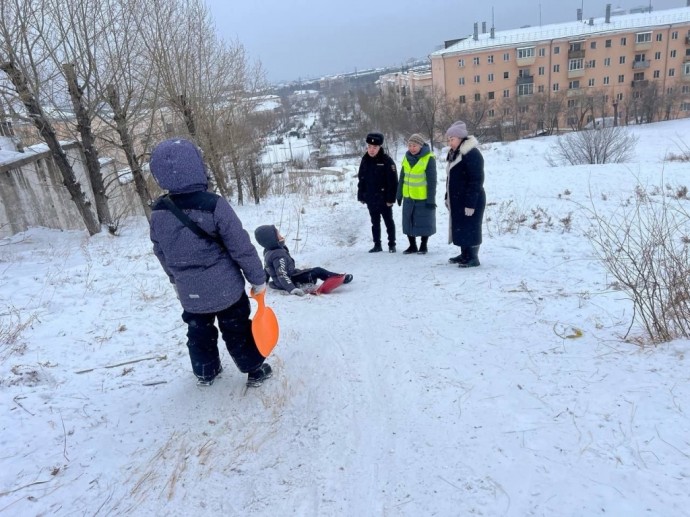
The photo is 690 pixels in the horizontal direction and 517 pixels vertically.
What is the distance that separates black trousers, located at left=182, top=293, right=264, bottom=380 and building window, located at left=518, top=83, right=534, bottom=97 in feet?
197

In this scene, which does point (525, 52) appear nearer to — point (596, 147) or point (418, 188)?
point (596, 147)

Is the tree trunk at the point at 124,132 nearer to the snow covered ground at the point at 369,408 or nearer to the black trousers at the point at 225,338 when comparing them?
the snow covered ground at the point at 369,408

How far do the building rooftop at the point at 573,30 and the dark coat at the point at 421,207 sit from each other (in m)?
55.8

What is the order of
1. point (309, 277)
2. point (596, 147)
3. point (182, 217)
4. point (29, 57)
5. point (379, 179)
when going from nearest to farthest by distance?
point (182, 217), point (309, 277), point (379, 179), point (29, 57), point (596, 147)

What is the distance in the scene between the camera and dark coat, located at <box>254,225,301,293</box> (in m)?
5.87

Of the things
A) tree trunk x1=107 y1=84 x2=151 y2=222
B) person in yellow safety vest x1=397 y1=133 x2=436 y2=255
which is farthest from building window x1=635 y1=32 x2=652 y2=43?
person in yellow safety vest x1=397 y1=133 x2=436 y2=255

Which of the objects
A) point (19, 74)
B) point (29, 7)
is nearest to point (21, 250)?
point (19, 74)

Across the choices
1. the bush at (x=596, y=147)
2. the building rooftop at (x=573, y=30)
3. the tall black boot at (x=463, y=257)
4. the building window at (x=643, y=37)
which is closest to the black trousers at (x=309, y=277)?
the tall black boot at (x=463, y=257)

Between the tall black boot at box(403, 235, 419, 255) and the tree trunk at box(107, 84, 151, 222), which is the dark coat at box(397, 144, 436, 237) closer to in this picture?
the tall black boot at box(403, 235, 419, 255)

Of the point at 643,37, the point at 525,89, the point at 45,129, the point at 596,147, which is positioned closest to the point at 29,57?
the point at 45,129

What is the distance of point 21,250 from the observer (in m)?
9.44

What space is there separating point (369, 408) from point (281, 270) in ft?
10.4

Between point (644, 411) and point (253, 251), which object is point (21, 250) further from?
point (644, 411)

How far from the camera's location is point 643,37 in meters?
52.7
